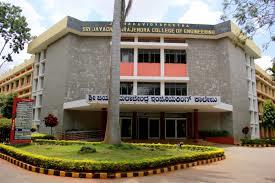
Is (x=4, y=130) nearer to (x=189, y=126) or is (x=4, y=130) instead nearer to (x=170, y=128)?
(x=170, y=128)

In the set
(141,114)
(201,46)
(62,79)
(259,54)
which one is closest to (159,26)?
(201,46)

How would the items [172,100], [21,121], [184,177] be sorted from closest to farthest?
[184,177] → [21,121] → [172,100]

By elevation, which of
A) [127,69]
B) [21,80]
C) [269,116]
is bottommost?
[269,116]

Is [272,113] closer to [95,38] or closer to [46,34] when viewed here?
[95,38]

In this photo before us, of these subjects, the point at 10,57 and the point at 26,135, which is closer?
the point at 26,135

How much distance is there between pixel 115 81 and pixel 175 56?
51.5 feet

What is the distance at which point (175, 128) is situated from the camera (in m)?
30.0

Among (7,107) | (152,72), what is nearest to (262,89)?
(152,72)

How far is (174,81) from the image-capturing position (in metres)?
29.4

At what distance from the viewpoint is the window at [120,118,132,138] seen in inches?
1173

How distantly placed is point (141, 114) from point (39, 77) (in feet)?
45.0

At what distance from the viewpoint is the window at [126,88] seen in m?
29.2

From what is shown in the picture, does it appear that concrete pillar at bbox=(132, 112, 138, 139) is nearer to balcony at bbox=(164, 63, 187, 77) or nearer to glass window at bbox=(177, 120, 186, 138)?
glass window at bbox=(177, 120, 186, 138)

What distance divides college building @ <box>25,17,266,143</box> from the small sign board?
36.9 feet
